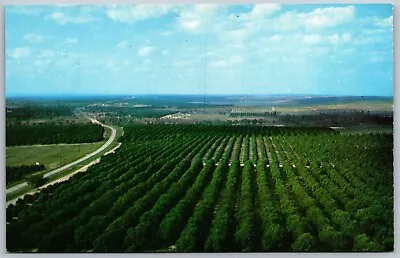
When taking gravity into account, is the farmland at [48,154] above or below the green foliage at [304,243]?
above

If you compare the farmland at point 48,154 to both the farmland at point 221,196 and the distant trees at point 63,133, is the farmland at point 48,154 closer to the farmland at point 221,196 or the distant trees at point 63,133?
the distant trees at point 63,133

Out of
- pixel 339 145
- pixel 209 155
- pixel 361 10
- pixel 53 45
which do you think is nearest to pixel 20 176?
pixel 53 45

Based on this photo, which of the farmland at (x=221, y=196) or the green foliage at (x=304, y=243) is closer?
the green foliage at (x=304, y=243)

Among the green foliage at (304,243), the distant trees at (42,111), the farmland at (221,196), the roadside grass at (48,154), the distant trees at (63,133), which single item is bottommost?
the green foliage at (304,243)

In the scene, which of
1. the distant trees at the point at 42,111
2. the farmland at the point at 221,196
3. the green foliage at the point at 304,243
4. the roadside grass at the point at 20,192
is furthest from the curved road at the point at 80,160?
the green foliage at the point at 304,243

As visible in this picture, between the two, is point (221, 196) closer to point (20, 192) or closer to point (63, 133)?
point (63, 133)

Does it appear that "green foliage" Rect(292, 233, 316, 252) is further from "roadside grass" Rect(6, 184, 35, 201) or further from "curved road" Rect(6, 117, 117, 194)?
"roadside grass" Rect(6, 184, 35, 201)
